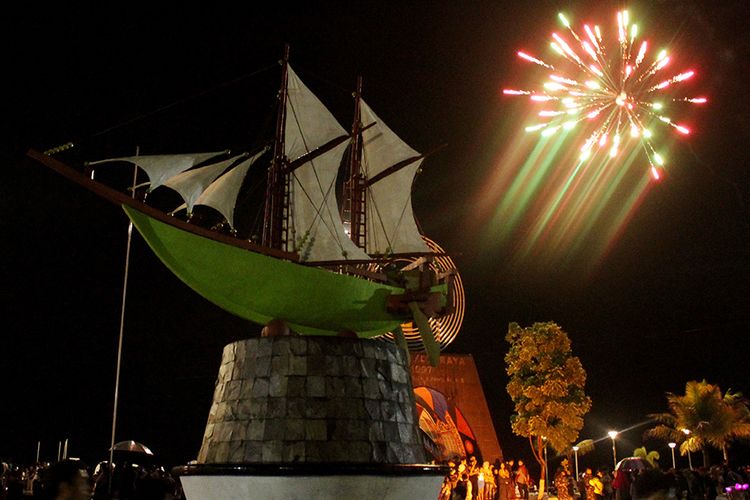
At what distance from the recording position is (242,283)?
498 inches

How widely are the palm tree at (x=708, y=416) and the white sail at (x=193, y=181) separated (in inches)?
1085

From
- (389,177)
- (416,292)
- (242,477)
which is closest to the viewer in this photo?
(242,477)

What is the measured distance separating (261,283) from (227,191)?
6.10 m

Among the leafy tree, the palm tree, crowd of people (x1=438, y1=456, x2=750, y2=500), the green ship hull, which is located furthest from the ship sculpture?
the palm tree

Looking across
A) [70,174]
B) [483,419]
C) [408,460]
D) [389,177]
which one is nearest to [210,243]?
[70,174]

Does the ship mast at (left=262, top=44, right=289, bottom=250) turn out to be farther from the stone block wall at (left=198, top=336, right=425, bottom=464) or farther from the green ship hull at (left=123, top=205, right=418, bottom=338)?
the stone block wall at (left=198, top=336, right=425, bottom=464)

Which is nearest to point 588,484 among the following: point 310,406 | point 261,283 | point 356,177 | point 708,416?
point 356,177

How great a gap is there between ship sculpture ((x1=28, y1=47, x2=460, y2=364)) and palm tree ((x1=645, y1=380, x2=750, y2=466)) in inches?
801

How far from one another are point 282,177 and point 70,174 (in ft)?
21.7

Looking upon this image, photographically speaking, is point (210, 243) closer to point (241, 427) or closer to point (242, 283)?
point (242, 283)

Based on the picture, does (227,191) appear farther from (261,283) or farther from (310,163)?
(261,283)

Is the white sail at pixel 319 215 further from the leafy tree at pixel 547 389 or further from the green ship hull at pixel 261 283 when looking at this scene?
the leafy tree at pixel 547 389

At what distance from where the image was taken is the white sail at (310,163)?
1927 cm

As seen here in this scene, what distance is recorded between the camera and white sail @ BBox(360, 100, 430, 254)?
22812mm
